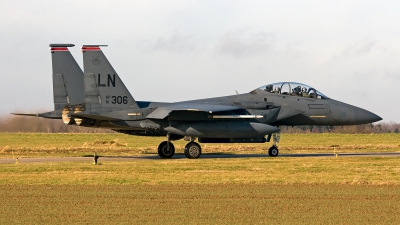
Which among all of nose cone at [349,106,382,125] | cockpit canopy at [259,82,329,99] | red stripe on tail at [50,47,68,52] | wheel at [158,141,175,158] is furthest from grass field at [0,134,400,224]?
red stripe on tail at [50,47,68,52]

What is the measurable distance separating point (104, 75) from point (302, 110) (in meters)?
9.38

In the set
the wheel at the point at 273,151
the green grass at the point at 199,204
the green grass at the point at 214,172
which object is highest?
the wheel at the point at 273,151

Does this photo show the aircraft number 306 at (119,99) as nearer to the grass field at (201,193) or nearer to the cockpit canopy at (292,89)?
the grass field at (201,193)

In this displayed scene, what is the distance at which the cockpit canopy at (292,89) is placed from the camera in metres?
29.7

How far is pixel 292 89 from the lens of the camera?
29797 millimetres

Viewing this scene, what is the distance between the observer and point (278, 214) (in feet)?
40.6

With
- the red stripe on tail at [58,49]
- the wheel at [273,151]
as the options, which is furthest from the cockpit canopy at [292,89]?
the red stripe on tail at [58,49]

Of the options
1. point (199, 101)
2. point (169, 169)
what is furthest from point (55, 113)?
point (169, 169)

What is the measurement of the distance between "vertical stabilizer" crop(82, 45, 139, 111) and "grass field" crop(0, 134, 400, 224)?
3.27 meters

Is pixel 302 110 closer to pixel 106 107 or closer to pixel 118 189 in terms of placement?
pixel 106 107

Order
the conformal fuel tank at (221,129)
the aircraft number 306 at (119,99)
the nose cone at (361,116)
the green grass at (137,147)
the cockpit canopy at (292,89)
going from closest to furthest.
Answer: the aircraft number 306 at (119,99) < the conformal fuel tank at (221,129) < the cockpit canopy at (292,89) < the nose cone at (361,116) < the green grass at (137,147)

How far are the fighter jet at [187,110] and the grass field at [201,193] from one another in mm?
2971

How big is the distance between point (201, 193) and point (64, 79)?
15928 mm

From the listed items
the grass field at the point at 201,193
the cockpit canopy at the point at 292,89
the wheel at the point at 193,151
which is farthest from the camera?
the cockpit canopy at the point at 292,89
